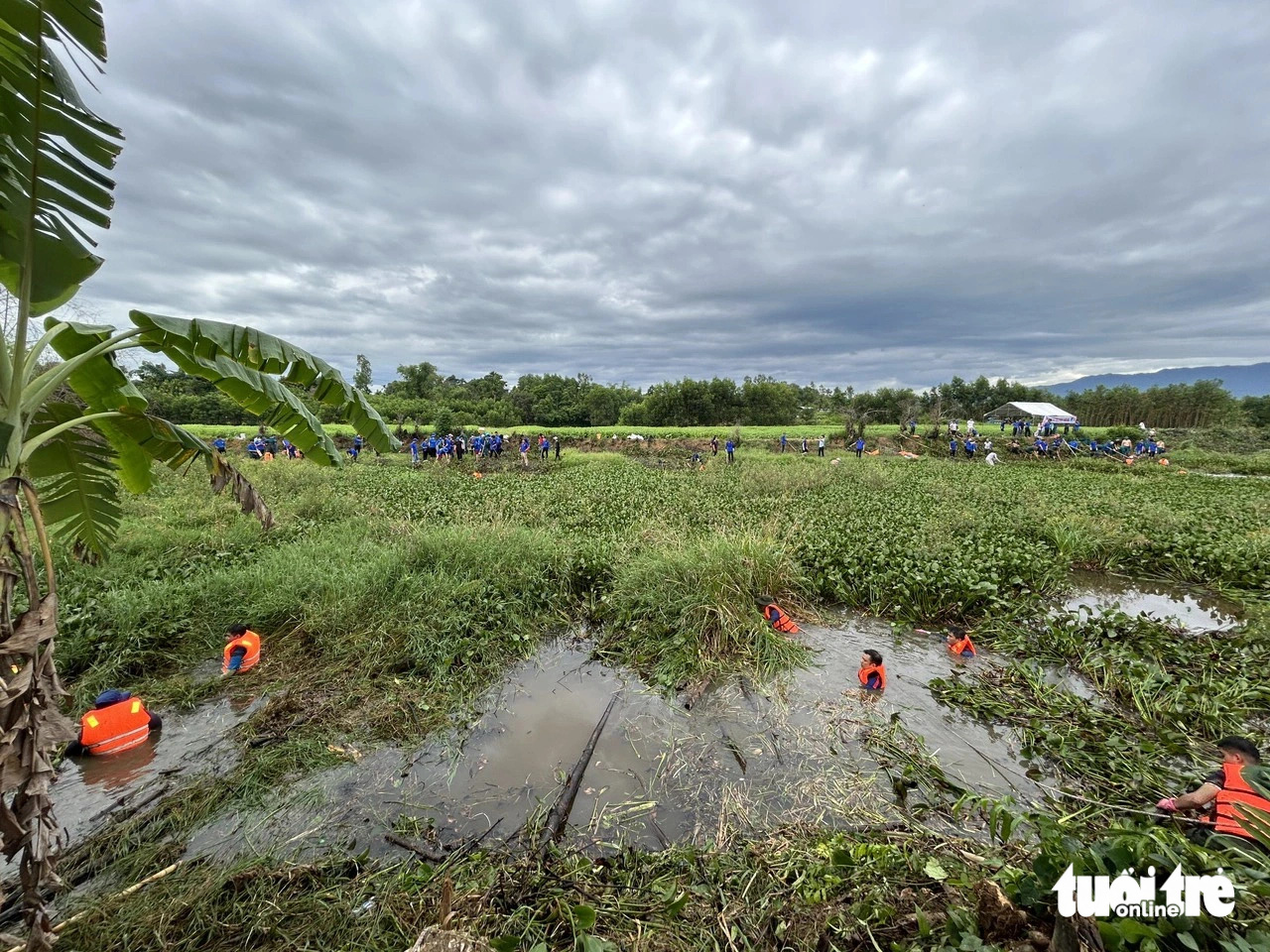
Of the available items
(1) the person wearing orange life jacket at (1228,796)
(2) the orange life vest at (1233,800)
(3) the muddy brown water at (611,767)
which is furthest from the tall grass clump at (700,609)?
(2) the orange life vest at (1233,800)

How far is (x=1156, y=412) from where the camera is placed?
1982 inches

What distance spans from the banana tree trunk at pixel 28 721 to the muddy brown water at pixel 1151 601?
32.4 ft

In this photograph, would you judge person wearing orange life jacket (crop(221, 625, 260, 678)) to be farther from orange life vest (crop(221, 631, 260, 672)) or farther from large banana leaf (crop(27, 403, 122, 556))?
large banana leaf (crop(27, 403, 122, 556))

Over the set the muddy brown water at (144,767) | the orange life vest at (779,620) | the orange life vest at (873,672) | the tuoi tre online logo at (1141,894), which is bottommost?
the muddy brown water at (144,767)

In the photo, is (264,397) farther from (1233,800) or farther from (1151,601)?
(1151,601)

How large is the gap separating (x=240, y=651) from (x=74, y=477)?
2.58 m

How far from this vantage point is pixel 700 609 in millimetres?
6344

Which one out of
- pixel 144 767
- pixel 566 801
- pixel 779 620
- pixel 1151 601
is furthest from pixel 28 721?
pixel 1151 601

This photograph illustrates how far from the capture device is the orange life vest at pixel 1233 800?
2.93 metres

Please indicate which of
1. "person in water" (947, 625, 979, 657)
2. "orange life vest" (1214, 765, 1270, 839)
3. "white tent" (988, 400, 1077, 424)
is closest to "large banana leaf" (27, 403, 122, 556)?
"orange life vest" (1214, 765, 1270, 839)

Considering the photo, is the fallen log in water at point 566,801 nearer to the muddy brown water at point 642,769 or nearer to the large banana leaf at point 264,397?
the muddy brown water at point 642,769

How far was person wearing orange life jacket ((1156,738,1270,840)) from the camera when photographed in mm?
2979

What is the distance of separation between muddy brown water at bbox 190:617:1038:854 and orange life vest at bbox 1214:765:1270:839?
1.09 meters

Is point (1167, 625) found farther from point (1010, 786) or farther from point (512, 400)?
point (512, 400)
